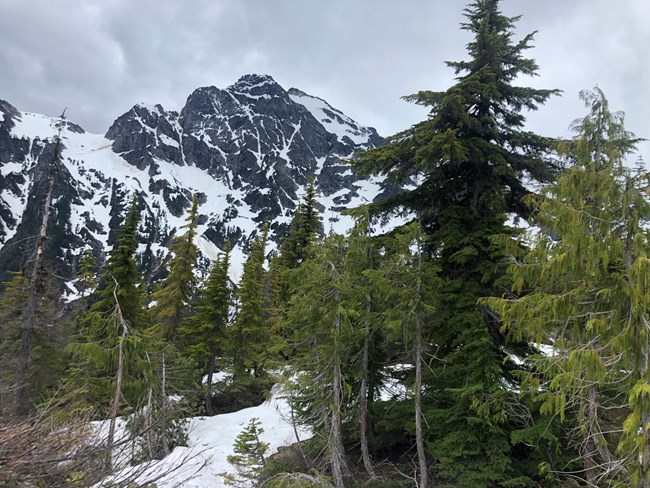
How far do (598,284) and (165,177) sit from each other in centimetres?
16720

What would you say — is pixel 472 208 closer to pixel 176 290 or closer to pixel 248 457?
pixel 248 457

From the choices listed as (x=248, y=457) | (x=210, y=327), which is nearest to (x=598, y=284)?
(x=248, y=457)

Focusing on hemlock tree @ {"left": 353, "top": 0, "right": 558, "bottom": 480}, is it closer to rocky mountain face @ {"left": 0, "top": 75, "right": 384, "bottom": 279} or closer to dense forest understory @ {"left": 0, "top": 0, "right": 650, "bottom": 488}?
dense forest understory @ {"left": 0, "top": 0, "right": 650, "bottom": 488}

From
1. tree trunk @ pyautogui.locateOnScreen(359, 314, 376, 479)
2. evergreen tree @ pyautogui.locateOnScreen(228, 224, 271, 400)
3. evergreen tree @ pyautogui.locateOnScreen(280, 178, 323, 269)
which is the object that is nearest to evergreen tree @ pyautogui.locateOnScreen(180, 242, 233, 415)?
evergreen tree @ pyautogui.locateOnScreen(228, 224, 271, 400)

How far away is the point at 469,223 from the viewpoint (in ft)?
39.1

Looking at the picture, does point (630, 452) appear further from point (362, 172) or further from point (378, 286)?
point (362, 172)

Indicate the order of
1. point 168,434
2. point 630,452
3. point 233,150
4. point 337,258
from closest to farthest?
point 630,452 → point 337,258 → point 168,434 → point 233,150

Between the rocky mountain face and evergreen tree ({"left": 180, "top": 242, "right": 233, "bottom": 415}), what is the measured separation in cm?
9735

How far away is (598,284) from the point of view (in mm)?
5863

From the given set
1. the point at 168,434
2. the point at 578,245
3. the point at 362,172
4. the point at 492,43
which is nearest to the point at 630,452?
the point at 578,245

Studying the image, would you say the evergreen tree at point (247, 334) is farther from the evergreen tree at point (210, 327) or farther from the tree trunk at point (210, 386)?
the tree trunk at point (210, 386)

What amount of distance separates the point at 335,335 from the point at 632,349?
647cm

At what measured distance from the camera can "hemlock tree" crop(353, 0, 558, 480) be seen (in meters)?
9.66

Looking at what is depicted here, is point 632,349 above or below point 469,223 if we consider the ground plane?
below
